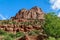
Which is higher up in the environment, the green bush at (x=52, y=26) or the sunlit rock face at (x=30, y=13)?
the sunlit rock face at (x=30, y=13)

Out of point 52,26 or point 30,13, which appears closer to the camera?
point 52,26

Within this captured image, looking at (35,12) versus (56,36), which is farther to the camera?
(35,12)

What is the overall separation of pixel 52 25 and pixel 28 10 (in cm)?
11842

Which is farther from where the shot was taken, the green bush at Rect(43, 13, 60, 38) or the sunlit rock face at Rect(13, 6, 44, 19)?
the sunlit rock face at Rect(13, 6, 44, 19)

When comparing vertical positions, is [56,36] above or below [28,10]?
below

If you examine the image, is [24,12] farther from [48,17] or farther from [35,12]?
[48,17]

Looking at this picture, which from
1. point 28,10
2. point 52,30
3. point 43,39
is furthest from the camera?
point 28,10

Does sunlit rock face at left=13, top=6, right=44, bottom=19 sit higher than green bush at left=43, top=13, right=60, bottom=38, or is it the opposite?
sunlit rock face at left=13, top=6, right=44, bottom=19

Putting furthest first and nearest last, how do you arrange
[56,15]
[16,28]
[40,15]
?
1. [40,15]
2. [16,28]
3. [56,15]

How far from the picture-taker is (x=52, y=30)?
63.9 metres

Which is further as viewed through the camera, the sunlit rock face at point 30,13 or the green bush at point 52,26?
the sunlit rock face at point 30,13

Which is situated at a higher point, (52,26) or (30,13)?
(30,13)

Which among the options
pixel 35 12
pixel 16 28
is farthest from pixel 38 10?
pixel 16 28

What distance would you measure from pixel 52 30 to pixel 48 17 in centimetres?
501
